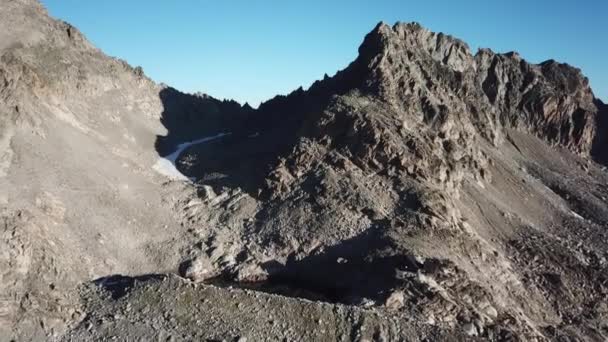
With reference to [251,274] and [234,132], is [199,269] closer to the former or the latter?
[251,274]

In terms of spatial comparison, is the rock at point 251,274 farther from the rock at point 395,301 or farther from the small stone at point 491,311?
the small stone at point 491,311

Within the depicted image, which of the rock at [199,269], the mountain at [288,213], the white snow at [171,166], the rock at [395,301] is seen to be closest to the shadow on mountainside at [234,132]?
the mountain at [288,213]

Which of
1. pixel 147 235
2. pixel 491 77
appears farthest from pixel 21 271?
pixel 491 77

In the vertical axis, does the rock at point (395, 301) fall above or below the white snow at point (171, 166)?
below

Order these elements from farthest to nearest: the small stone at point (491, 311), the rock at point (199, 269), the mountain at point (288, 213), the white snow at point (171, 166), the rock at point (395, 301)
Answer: the white snow at point (171, 166) < the rock at point (199, 269) < the small stone at point (491, 311) < the rock at point (395, 301) < the mountain at point (288, 213)

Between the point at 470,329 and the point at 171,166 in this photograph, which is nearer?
the point at 470,329

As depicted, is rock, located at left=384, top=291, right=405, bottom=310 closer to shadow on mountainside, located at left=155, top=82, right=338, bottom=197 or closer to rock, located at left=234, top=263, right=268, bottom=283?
rock, located at left=234, top=263, right=268, bottom=283

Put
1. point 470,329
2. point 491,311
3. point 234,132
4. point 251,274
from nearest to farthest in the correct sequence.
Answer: point 470,329 < point 491,311 < point 251,274 < point 234,132

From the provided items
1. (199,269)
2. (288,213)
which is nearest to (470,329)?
(288,213)

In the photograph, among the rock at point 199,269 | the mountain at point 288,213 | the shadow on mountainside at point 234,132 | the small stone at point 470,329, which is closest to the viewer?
the small stone at point 470,329
